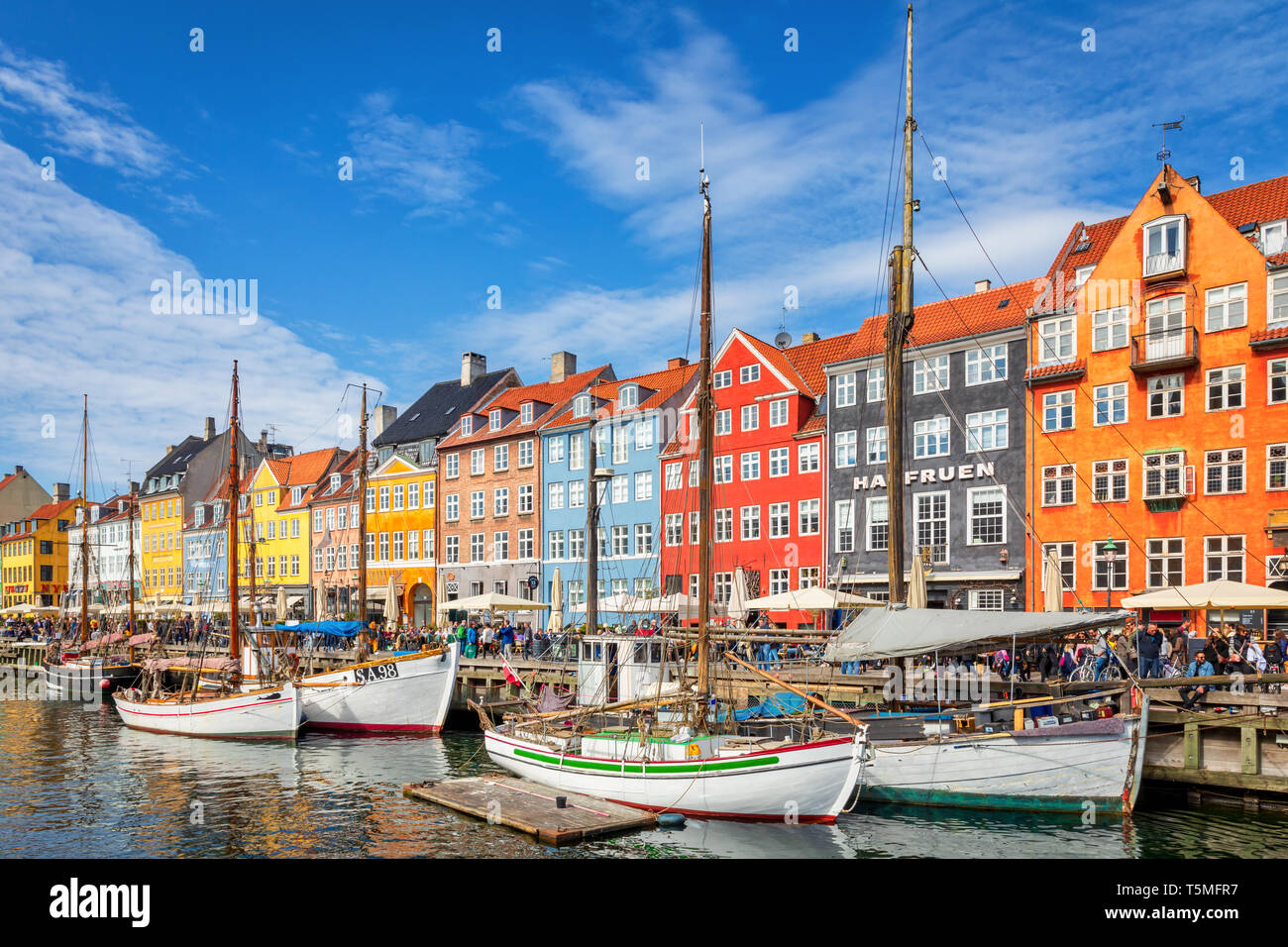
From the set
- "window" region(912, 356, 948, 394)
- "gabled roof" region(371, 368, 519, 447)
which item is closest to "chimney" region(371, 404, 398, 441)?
"gabled roof" region(371, 368, 519, 447)

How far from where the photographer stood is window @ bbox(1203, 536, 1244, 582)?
34250 millimetres

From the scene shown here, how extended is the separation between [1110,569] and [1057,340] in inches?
376

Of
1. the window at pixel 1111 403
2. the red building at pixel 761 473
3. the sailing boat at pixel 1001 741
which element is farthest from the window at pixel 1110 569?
the sailing boat at pixel 1001 741

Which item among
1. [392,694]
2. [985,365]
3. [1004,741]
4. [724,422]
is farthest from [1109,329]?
[392,694]

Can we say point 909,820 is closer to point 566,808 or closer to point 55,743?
point 566,808

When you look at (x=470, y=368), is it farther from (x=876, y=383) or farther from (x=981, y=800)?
(x=981, y=800)

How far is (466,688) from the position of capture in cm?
4047

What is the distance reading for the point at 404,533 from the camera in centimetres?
6788

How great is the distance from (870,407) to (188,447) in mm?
75039

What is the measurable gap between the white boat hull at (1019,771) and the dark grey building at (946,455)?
17994 mm

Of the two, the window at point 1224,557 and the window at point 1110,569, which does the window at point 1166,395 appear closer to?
the window at point 1224,557

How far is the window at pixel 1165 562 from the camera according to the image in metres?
35.6
